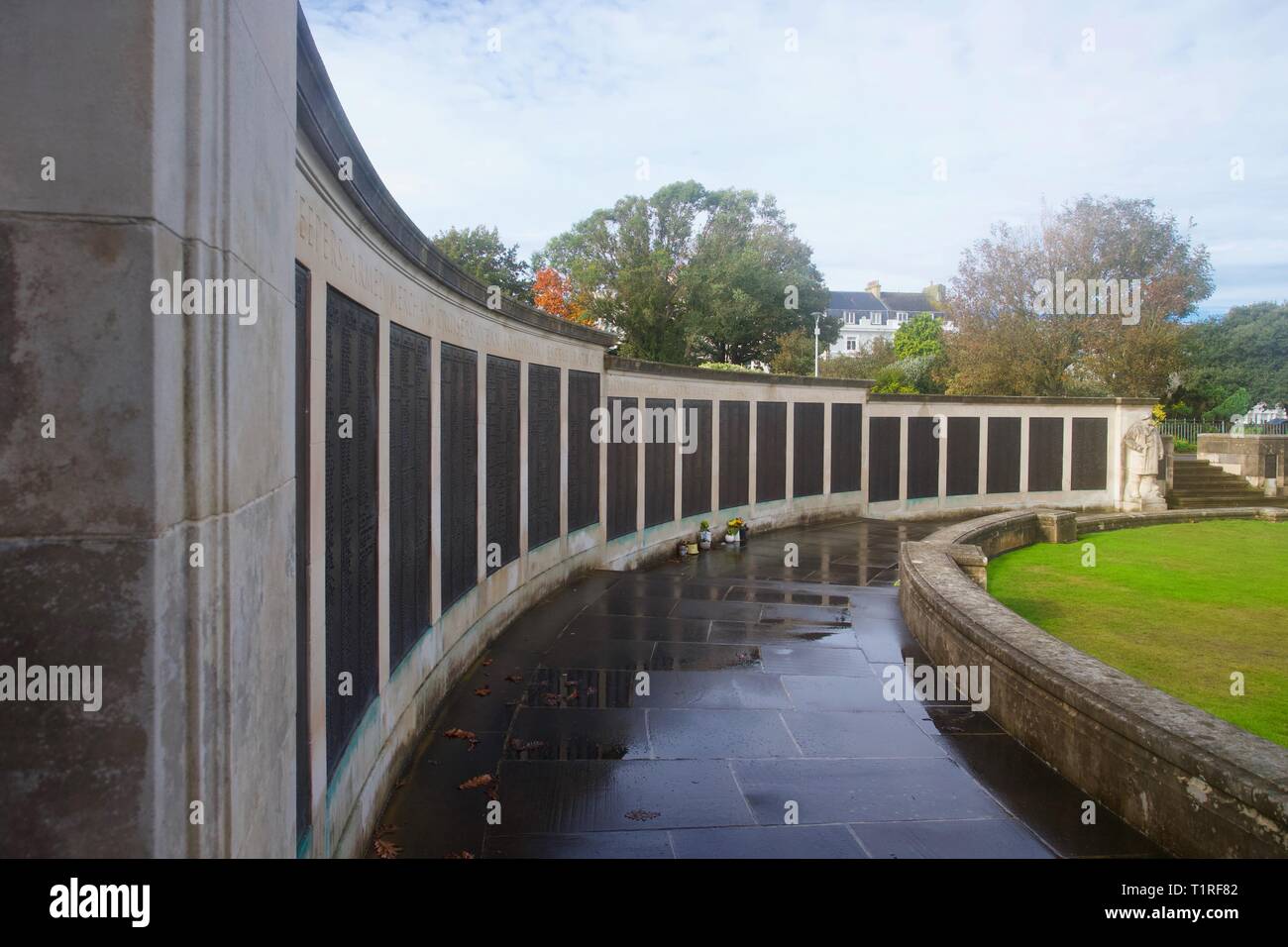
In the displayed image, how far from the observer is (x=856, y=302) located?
10725 cm

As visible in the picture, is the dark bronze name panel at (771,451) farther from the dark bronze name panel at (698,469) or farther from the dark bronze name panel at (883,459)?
the dark bronze name panel at (883,459)

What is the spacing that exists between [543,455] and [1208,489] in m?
22.2

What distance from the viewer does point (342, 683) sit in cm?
393

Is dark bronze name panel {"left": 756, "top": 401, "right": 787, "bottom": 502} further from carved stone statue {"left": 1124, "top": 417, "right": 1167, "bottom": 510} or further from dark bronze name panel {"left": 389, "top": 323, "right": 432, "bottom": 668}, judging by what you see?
dark bronze name panel {"left": 389, "top": 323, "right": 432, "bottom": 668}

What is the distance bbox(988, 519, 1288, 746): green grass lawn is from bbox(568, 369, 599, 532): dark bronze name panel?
4982 mm

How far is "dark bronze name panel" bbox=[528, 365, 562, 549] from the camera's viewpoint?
30.3ft

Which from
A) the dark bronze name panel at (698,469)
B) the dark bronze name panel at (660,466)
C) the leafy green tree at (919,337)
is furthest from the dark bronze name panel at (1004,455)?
the leafy green tree at (919,337)

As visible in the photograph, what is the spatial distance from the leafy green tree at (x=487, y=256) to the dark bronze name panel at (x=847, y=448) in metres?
30.4

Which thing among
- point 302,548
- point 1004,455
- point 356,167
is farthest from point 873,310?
point 302,548

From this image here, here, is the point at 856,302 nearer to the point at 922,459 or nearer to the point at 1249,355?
the point at 1249,355

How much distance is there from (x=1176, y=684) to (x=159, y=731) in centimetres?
704

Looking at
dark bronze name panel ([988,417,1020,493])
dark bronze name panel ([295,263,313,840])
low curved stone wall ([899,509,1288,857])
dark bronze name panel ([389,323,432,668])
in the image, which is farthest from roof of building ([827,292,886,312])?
dark bronze name panel ([295,263,313,840])

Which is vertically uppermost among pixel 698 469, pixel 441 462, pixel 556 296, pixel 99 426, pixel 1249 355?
pixel 556 296
